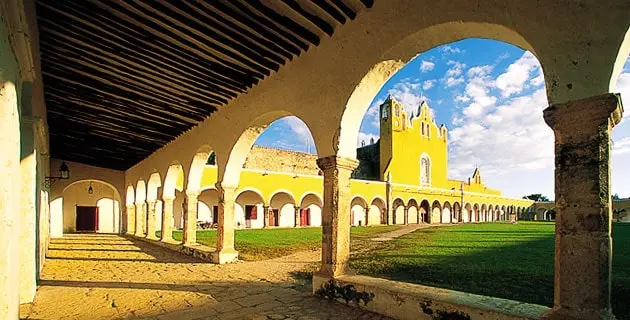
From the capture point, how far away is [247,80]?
6422mm

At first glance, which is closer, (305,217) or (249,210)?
(249,210)

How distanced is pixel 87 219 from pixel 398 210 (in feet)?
80.6

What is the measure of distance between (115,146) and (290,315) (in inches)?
423

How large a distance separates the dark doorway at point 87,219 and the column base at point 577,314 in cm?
2309

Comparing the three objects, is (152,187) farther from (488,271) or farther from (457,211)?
(457,211)

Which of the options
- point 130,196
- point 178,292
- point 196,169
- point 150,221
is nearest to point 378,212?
point 130,196

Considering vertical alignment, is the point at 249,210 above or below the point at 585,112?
below

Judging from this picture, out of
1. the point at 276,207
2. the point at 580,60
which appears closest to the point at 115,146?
the point at 580,60

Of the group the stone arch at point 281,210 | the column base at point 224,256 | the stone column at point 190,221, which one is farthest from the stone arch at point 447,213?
the column base at point 224,256

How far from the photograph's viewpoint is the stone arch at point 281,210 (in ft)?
89.2

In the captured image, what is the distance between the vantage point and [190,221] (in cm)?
981

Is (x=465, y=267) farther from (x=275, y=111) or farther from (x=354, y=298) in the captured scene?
(x=275, y=111)

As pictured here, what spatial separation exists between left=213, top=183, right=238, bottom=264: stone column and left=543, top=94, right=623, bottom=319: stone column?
20.5ft

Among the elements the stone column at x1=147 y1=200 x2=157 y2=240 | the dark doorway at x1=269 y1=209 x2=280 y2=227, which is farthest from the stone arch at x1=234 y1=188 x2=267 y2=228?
the stone column at x1=147 y1=200 x2=157 y2=240
